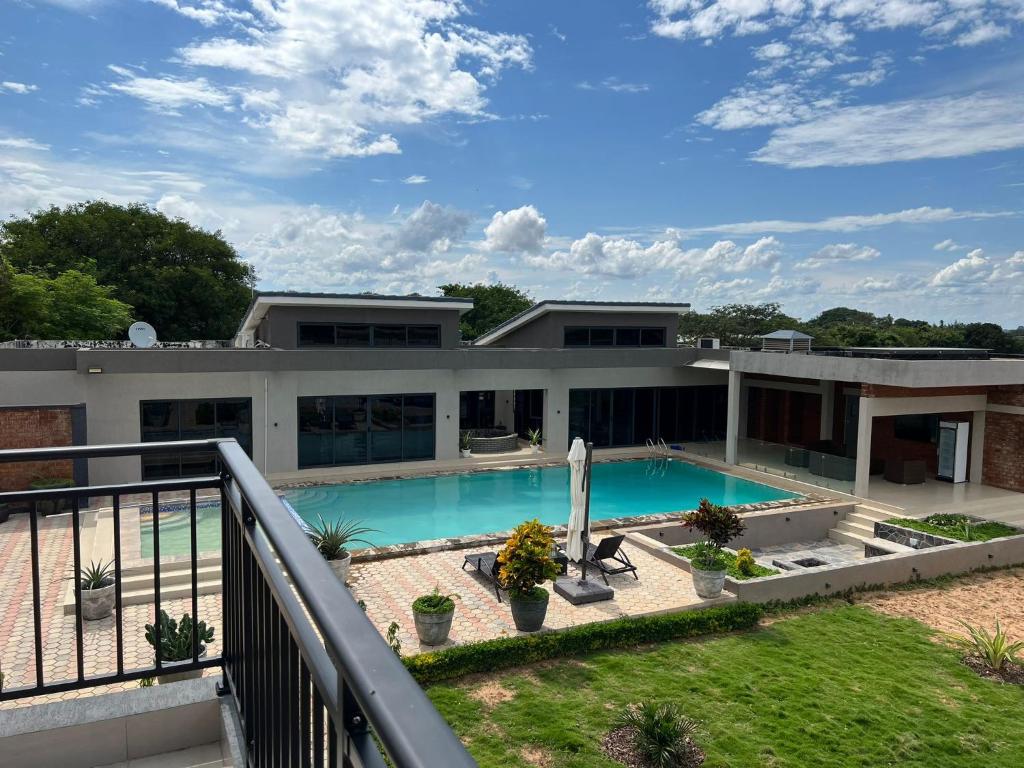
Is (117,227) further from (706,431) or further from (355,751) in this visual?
(355,751)

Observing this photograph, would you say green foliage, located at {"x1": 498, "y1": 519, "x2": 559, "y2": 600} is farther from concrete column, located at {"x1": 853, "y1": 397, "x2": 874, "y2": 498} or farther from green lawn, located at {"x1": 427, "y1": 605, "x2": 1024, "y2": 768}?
concrete column, located at {"x1": 853, "y1": 397, "x2": 874, "y2": 498}

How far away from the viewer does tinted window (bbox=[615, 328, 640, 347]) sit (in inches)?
1164

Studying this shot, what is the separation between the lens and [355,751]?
1.15 metres

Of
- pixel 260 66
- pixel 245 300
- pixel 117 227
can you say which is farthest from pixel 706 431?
pixel 117 227

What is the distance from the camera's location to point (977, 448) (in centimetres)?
2300

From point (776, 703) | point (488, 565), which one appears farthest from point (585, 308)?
point (776, 703)

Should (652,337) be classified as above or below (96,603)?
above

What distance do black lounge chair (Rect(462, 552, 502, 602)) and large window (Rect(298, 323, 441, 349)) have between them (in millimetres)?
12212

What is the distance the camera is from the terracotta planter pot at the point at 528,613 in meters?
10.8

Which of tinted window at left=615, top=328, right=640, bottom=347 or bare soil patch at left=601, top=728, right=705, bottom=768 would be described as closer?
bare soil patch at left=601, top=728, right=705, bottom=768

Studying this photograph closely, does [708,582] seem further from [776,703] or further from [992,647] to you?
[992,647]

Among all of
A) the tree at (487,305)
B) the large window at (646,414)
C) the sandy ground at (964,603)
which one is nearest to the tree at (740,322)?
the tree at (487,305)

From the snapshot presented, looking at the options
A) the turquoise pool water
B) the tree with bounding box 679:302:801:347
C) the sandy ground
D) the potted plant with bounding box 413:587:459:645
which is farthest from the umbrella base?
the tree with bounding box 679:302:801:347

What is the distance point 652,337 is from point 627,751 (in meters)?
23.3
